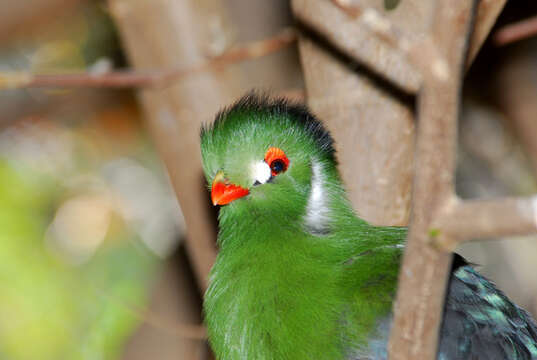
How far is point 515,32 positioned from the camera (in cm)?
311

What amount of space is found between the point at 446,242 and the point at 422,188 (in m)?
0.12

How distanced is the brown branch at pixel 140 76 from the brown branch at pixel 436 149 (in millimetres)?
1829

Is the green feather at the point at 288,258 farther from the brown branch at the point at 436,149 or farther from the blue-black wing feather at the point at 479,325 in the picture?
the brown branch at the point at 436,149

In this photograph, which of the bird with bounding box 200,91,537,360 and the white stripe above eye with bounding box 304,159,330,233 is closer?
the bird with bounding box 200,91,537,360

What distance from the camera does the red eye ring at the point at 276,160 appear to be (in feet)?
8.99

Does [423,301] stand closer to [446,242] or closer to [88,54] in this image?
[446,242]

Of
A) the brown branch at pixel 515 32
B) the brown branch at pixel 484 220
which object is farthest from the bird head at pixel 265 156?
the brown branch at pixel 484 220

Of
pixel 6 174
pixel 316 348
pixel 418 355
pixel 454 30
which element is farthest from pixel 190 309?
pixel 454 30

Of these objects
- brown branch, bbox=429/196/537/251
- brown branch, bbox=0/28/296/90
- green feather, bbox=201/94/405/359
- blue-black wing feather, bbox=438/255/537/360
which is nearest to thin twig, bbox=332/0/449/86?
brown branch, bbox=429/196/537/251

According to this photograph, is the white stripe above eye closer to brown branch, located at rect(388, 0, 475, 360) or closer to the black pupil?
the black pupil

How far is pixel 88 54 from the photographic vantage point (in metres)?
5.46

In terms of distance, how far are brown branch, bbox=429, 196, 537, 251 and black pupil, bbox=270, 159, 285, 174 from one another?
136 centimetres

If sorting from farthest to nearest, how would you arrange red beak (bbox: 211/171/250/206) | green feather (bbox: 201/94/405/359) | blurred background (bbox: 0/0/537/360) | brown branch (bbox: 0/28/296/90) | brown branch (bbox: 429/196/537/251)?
blurred background (bbox: 0/0/537/360) < brown branch (bbox: 0/28/296/90) < red beak (bbox: 211/171/250/206) < green feather (bbox: 201/94/405/359) < brown branch (bbox: 429/196/537/251)

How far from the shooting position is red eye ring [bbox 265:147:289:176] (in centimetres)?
274
